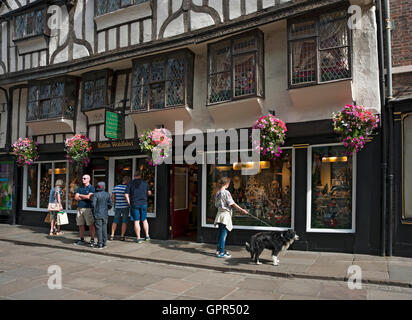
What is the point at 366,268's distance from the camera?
677cm

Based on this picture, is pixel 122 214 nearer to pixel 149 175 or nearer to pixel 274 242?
pixel 149 175

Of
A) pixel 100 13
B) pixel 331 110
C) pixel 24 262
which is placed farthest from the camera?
pixel 100 13

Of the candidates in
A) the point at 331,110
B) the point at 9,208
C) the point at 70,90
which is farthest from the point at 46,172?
the point at 331,110

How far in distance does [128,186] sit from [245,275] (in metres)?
4.75

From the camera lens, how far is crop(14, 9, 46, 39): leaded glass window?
41.9ft

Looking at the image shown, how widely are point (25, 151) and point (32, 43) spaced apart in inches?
161

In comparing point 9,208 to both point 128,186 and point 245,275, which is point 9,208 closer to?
point 128,186

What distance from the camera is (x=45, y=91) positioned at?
41.9ft

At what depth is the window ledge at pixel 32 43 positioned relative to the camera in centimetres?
1266

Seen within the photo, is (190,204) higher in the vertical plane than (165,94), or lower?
lower

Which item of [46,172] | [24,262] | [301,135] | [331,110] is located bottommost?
[24,262]

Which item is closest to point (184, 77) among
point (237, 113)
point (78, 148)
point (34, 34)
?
point (237, 113)

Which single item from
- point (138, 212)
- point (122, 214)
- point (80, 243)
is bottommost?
point (80, 243)

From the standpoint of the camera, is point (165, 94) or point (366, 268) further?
point (165, 94)
